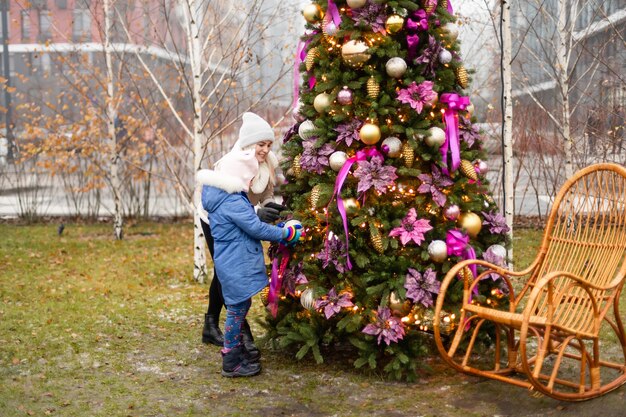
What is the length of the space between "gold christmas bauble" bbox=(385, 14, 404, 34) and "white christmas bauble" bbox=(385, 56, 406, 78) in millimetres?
177

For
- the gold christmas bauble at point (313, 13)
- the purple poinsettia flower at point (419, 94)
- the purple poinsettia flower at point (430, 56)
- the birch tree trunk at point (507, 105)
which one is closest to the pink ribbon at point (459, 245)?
the purple poinsettia flower at point (419, 94)

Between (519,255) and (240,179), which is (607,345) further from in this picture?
(519,255)

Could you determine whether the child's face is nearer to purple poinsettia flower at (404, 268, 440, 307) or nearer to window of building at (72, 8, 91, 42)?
purple poinsettia flower at (404, 268, 440, 307)

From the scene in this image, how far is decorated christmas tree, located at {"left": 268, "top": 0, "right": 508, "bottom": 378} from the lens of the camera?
4863 millimetres

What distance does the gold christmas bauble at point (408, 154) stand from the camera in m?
4.88

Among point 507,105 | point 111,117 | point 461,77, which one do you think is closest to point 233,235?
point 461,77

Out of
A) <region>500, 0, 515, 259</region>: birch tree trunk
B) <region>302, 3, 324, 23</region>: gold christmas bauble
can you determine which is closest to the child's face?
<region>302, 3, 324, 23</region>: gold christmas bauble

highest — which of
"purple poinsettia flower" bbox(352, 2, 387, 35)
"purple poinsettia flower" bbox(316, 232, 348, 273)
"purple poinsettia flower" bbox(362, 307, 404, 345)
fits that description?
"purple poinsettia flower" bbox(352, 2, 387, 35)

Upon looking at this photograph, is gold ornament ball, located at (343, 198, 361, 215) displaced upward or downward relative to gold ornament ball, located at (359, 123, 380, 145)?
downward

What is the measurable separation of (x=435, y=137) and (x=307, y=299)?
1.33 meters

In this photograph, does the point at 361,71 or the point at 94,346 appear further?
the point at 94,346

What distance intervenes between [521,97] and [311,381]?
12161 mm

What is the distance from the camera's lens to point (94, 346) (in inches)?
236

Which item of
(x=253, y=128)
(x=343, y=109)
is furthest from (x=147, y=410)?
(x=343, y=109)
